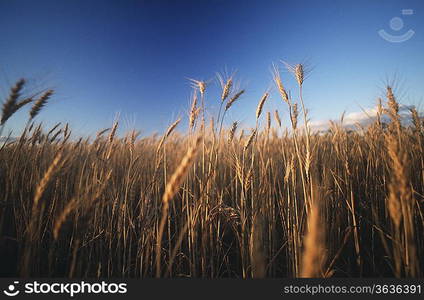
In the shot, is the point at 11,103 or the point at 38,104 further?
the point at 38,104

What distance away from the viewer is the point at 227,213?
5.32ft

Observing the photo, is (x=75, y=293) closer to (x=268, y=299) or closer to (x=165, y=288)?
(x=165, y=288)

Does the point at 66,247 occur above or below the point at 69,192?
below

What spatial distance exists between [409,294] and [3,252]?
9.20ft

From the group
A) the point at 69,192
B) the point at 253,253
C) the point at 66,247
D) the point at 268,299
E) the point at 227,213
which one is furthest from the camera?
the point at 69,192

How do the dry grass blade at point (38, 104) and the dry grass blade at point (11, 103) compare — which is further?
the dry grass blade at point (38, 104)

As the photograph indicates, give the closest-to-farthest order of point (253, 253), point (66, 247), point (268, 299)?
point (268, 299), point (253, 253), point (66, 247)

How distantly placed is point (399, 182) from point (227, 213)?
1.05 m

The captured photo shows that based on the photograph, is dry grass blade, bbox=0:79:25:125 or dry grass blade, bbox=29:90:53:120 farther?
dry grass blade, bbox=29:90:53:120

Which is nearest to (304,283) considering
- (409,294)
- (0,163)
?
(409,294)

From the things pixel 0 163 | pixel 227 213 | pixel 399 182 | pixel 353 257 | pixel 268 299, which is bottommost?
pixel 268 299

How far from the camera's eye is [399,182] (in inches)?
39.2

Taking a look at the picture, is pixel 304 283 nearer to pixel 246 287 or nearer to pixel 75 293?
pixel 246 287

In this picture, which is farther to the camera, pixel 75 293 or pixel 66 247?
pixel 66 247
